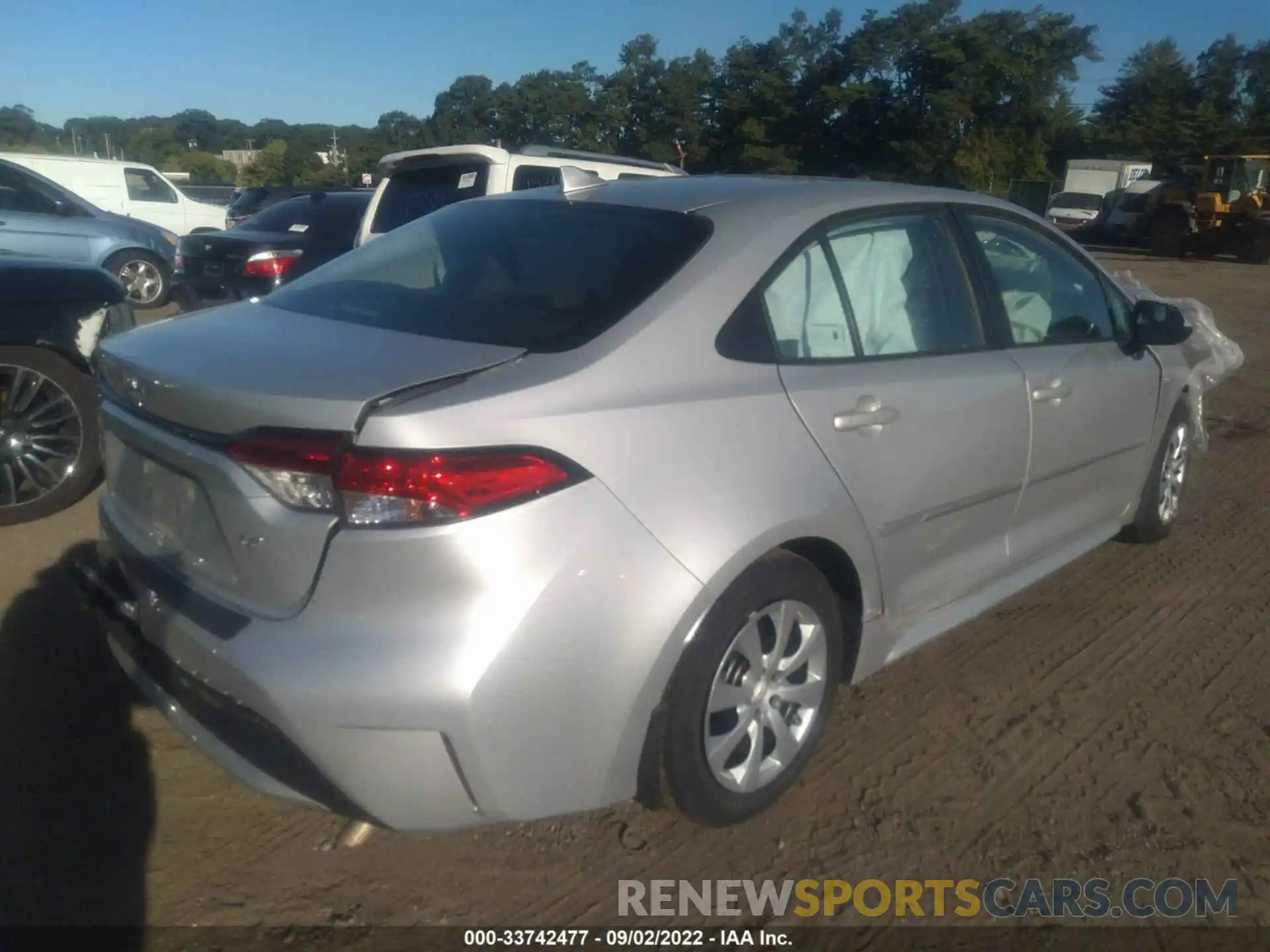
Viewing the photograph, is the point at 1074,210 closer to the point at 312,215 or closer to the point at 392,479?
the point at 312,215

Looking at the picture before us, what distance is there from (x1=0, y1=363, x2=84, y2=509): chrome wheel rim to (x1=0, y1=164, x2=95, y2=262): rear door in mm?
7345

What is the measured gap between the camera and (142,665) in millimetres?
2607

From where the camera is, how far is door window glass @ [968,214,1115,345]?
12.1 ft

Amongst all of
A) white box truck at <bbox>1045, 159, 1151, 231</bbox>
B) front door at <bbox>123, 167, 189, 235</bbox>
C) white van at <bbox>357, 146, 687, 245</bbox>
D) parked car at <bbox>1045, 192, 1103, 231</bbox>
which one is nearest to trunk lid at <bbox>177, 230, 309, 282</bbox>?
white van at <bbox>357, 146, 687, 245</bbox>

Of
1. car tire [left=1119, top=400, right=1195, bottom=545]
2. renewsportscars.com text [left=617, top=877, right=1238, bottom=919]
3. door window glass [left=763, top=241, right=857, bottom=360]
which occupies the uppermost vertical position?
door window glass [left=763, top=241, right=857, bottom=360]

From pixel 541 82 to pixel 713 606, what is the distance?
211 ft

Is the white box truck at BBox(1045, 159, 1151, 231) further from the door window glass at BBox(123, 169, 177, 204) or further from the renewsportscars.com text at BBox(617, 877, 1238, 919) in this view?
the renewsportscars.com text at BBox(617, 877, 1238, 919)

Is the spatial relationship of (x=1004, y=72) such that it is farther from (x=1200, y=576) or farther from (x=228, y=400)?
(x=228, y=400)

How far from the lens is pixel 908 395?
9.95 feet

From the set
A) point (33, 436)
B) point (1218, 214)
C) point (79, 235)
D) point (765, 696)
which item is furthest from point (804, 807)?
point (1218, 214)

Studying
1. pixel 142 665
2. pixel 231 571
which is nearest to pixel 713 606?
pixel 231 571

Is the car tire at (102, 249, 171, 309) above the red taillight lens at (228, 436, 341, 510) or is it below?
below

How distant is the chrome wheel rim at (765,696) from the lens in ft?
8.70

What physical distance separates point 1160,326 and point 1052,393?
792 mm
